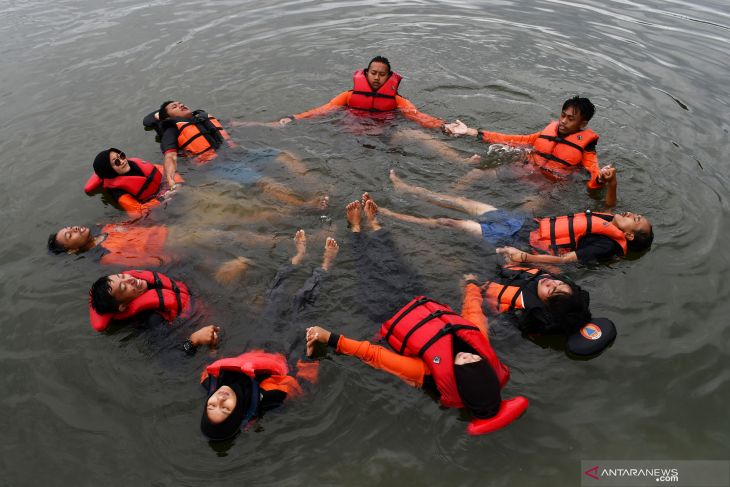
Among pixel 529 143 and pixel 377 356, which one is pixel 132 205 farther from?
pixel 529 143

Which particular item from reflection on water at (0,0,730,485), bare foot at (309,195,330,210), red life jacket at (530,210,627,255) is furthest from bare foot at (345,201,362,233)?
red life jacket at (530,210,627,255)

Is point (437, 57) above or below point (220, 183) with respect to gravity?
above

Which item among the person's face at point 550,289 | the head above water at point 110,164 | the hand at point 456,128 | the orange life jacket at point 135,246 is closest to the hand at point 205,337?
the orange life jacket at point 135,246

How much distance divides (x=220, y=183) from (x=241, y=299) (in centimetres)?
250

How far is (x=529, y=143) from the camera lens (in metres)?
7.57

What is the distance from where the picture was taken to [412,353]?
4.59 meters

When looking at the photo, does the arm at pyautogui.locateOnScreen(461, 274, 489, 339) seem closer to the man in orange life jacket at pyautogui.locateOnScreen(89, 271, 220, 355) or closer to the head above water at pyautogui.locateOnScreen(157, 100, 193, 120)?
the man in orange life jacket at pyautogui.locateOnScreen(89, 271, 220, 355)

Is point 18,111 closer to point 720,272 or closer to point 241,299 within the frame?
point 241,299

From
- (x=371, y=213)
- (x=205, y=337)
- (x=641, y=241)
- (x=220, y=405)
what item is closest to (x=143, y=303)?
(x=205, y=337)

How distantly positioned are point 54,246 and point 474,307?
539cm

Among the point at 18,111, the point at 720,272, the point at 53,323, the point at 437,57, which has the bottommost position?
the point at 53,323

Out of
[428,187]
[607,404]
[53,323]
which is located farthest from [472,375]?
[53,323]

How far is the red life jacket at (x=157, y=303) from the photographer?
502 centimetres

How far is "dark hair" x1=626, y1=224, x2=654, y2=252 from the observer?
568 centimetres
